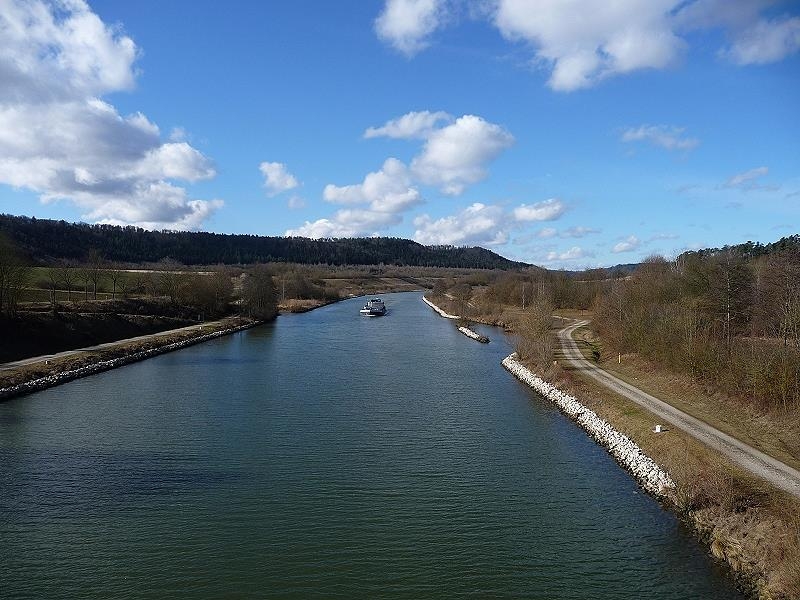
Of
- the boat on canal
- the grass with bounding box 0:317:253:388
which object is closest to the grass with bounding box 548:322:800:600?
the grass with bounding box 0:317:253:388

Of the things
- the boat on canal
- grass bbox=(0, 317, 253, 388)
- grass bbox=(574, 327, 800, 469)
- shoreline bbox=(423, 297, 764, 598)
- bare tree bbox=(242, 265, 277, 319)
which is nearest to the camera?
shoreline bbox=(423, 297, 764, 598)

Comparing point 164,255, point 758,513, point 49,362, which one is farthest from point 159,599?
point 164,255

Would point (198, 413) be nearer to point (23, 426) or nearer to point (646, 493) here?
point (23, 426)

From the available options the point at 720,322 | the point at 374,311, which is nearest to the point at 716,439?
the point at 720,322

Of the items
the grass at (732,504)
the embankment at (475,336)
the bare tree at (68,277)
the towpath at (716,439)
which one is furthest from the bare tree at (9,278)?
the grass at (732,504)

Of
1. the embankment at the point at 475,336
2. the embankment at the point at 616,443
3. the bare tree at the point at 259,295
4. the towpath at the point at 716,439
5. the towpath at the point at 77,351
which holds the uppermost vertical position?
the bare tree at the point at 259,295

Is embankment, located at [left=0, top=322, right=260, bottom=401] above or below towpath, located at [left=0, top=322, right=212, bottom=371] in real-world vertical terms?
below

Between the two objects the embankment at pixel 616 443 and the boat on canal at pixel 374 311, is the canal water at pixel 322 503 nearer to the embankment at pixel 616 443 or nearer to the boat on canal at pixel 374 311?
the embankment at pixel 616 443

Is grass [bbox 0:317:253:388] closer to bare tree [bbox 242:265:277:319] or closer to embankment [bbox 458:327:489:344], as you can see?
bare tree [bbox 242:265:277:319]
